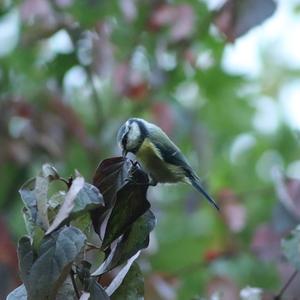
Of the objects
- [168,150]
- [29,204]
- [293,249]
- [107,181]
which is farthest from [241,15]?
[29,204]

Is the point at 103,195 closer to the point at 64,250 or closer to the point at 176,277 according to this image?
the point at 64,250

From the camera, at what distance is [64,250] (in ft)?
3.40

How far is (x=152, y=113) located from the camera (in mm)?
2748

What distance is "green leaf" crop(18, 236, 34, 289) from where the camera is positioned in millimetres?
1062

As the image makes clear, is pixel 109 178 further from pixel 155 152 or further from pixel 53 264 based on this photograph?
pixel 155 152

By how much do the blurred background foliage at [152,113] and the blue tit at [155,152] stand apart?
705 millimetres

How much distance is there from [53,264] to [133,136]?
1.65 ft

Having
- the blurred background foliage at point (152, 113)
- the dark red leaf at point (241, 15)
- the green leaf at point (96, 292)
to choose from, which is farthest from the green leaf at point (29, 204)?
the blurred background foliage at point (152, 113)

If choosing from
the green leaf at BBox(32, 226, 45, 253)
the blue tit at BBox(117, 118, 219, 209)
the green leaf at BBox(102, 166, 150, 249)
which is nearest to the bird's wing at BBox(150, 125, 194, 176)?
the blue tit at BBox(117, 118, 219, 209)

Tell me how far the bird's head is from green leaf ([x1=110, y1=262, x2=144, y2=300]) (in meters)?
0.38

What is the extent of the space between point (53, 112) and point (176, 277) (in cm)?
67

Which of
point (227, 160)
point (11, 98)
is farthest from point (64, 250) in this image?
point (227, 160)

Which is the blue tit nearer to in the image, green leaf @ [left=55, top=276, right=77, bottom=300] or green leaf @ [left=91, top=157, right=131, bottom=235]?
green leaf @ [left=91, top=157, right=131, bottom=235]

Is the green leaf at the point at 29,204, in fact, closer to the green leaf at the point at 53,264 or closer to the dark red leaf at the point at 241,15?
the green leaf at the point at 53,264
